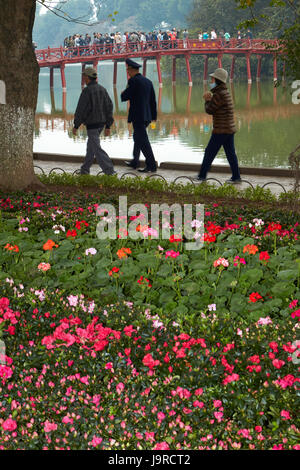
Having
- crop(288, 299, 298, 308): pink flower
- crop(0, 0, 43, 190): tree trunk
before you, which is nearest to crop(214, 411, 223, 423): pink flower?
crop(288, 299, 298, 308): pink flower

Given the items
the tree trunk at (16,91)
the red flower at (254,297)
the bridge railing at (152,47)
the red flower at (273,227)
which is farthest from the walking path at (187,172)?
the bridge railing at (152,47)

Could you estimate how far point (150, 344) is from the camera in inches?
141

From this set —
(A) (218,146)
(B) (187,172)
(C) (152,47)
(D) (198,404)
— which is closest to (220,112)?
(A) (218,146)

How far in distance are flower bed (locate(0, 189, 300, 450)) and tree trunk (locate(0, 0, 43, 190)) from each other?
8.35 feet

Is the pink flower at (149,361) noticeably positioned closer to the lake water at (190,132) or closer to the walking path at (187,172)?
the walking path at (187,172)

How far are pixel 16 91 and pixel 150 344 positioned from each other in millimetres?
5163

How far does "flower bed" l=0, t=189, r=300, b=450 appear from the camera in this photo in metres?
2.87

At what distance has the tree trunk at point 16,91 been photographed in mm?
7719

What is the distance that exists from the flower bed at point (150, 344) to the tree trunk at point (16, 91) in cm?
255

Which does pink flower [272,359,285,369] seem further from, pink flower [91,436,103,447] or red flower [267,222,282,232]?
red flower [267,222,282,232]

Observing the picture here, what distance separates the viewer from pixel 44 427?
287 cm

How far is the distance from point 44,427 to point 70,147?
16.7 m
